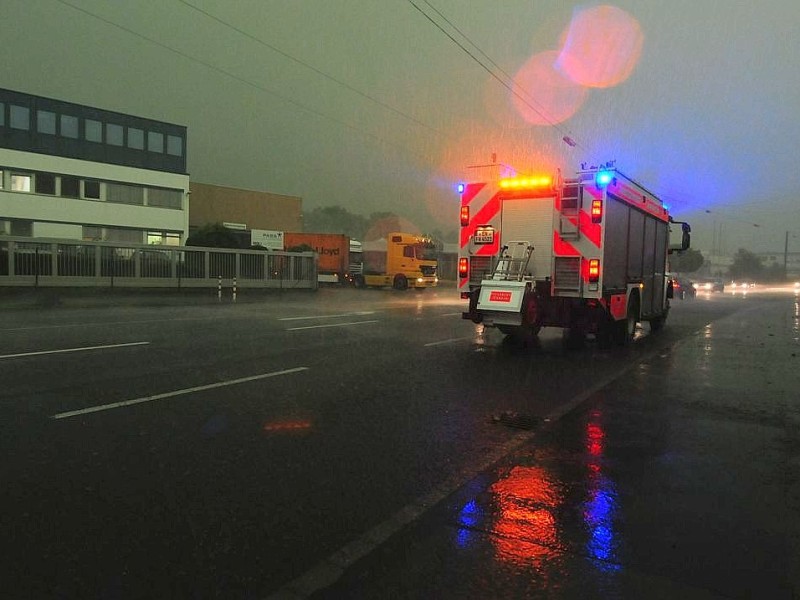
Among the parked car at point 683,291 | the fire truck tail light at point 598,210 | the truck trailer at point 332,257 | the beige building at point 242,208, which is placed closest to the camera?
the fire truck tail light at point 598,210

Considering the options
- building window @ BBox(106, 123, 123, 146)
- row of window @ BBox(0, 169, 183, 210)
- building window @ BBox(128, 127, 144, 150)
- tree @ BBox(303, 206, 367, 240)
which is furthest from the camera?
tree @ BBox(303, 206, 367, 240)

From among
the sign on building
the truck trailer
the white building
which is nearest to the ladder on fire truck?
the truck trailer

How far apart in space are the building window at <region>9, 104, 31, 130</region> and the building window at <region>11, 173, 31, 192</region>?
3433mm

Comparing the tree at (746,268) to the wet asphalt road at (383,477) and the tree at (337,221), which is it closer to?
the tree at (337,221)

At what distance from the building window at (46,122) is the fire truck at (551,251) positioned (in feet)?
141

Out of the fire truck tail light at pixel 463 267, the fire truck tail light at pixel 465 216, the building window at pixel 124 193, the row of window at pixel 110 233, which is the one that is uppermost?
the building window at pixel 124 193

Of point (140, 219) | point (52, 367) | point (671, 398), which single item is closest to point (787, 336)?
Answer: point (671, 398)

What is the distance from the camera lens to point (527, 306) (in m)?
10.3

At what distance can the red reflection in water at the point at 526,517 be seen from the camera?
3260mm

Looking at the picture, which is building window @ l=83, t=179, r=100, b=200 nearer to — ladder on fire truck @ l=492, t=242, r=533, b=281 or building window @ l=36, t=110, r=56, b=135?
building window @ l=36, t=110, r=56, b=135

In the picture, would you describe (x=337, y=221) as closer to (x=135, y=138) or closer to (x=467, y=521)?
(x=135, y=138)

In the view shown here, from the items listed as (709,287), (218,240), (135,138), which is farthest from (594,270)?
(709,287)

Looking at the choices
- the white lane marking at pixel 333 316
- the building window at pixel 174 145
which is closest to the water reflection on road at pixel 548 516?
the white lane marking at pixel 333 316

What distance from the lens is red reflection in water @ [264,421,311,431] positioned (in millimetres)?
5474
